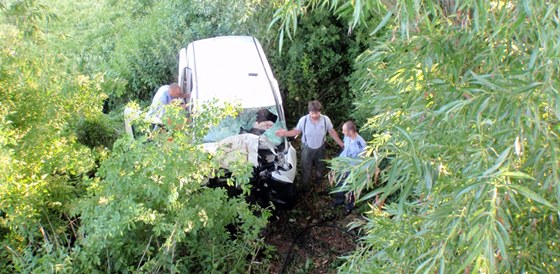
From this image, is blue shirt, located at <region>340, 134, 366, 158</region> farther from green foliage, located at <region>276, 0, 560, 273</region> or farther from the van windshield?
green foliage, located at <region>276, 0, 560, 273</region>

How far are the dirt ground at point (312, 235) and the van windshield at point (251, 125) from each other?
1149 mm

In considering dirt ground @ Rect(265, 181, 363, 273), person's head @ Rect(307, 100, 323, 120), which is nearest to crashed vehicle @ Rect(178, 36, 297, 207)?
dirt ground @ Rect(265, 181, 363, 273)

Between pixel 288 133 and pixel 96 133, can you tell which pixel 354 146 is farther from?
pixel 96 133

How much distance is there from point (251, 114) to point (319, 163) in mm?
1313

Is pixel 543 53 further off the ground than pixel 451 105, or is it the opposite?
pixel 543 53

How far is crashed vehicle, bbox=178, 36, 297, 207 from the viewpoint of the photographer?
7.84 m

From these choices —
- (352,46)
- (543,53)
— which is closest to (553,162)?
(543,53)

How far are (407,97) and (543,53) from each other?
1090mm

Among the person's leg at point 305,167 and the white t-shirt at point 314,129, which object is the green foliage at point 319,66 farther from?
the white t-shirt at point 314,129

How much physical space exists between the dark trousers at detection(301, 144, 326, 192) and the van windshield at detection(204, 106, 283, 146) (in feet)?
1.53

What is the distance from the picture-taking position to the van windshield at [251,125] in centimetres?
820

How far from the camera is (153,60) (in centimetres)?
1195

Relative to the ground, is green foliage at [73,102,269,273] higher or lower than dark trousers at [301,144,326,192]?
higher

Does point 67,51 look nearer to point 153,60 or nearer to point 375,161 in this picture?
point 153,60
